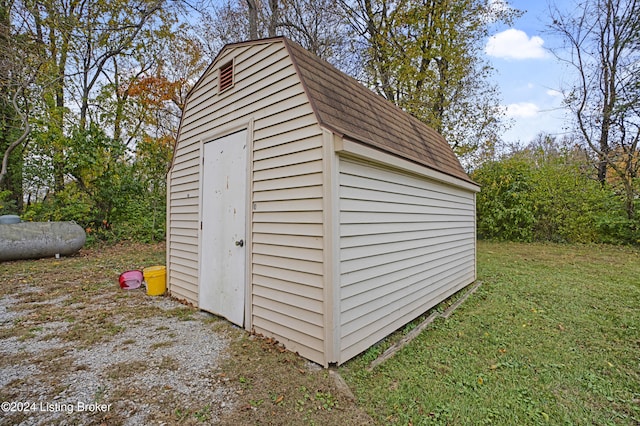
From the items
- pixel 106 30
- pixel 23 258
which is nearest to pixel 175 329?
pixel 23 258

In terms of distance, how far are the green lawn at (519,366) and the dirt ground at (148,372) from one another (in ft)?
1.64

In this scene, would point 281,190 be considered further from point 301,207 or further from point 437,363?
point 437,363

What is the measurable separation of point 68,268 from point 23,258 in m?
1.54

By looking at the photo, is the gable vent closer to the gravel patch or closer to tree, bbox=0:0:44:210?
the gravel patch

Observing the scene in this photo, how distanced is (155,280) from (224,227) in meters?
1.97

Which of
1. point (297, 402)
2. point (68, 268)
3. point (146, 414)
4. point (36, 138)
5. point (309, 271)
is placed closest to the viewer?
point (146, 414)

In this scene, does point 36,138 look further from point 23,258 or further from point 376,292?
point 376,292

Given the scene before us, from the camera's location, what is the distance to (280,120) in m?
3.05

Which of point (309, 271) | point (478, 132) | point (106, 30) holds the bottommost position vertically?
point (309, 271)

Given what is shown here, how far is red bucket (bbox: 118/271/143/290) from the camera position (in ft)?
16.2

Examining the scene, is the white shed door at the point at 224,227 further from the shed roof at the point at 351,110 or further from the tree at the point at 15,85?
the tree at the point at 15,85

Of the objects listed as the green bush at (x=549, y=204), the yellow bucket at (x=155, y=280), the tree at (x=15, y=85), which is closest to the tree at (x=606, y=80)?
the green bush at (x=549, y=204)

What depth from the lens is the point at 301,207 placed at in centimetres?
281

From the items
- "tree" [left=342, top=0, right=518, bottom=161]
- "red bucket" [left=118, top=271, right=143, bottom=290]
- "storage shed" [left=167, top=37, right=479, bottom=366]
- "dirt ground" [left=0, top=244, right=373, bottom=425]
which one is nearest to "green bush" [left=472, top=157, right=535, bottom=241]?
"tree" [left=342, top=0, right=518, bottom=161]
